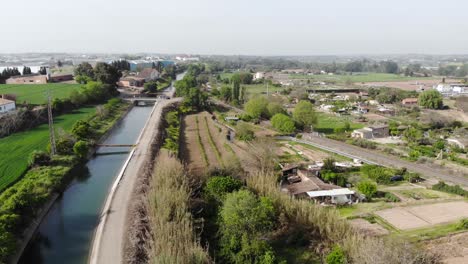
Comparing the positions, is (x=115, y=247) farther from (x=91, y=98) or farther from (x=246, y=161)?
(x=91, y=98)

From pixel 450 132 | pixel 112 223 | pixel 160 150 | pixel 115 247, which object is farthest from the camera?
pixel 450 132

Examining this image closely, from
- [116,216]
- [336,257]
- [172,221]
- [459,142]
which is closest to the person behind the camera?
[336,257]

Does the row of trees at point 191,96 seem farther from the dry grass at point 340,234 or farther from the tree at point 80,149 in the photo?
the dry grass at point 340,234

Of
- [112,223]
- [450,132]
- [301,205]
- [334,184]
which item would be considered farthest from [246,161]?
[450,132]

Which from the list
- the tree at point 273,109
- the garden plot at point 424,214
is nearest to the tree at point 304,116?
the tree at point 273,109

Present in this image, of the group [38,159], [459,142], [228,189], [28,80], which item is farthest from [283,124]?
[28,80]

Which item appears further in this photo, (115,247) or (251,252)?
(115,247)

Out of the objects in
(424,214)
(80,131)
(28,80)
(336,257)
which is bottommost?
(424,214)

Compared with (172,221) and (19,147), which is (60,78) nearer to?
(19,147)
